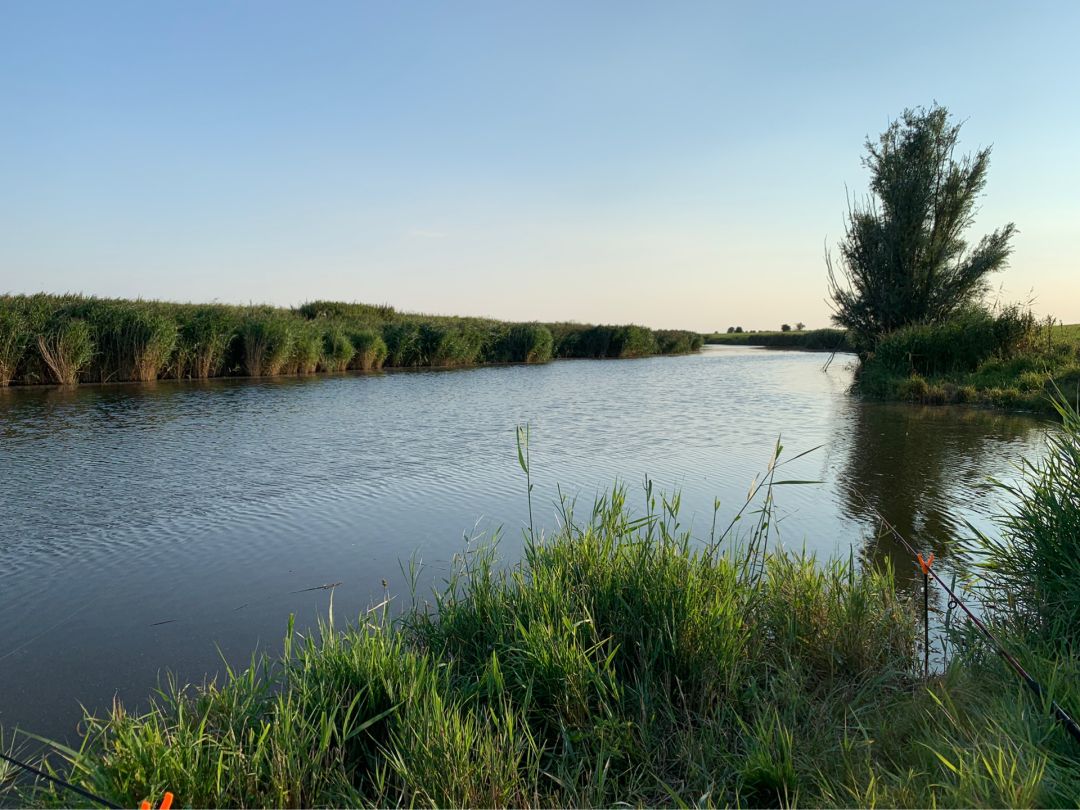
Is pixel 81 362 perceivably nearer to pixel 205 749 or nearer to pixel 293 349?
pixel 293 349

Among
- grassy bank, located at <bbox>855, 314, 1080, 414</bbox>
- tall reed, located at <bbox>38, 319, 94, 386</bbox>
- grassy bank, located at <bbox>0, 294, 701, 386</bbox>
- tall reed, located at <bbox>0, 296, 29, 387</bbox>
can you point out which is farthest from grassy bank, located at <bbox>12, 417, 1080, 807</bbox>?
grassy bank, located at <bbox>0, 294, 701, 386</bbox>

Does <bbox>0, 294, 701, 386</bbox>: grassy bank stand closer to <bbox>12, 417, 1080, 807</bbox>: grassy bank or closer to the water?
the water

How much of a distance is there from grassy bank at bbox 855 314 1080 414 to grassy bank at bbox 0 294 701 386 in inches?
682

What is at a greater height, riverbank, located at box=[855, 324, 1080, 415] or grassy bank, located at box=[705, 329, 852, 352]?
grassy bank, located at box=[705, 329, 852, 352]

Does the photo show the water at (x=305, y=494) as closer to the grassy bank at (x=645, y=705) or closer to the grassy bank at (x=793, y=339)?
the grassy bank at (x=645, y=705)

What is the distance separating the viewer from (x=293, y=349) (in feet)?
74.5

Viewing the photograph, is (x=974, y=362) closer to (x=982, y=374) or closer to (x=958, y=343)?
(x=958, y=343)

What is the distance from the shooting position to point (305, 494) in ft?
23.5

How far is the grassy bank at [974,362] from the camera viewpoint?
14.7 m

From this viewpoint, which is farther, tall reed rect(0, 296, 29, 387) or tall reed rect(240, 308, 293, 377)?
tall reed rect(240, 308, 293, 377)

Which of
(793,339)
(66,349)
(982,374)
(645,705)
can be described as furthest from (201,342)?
(793,339)

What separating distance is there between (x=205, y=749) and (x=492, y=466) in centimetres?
636

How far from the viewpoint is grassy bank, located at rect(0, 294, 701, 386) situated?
16.9 m

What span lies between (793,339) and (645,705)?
68287mm
